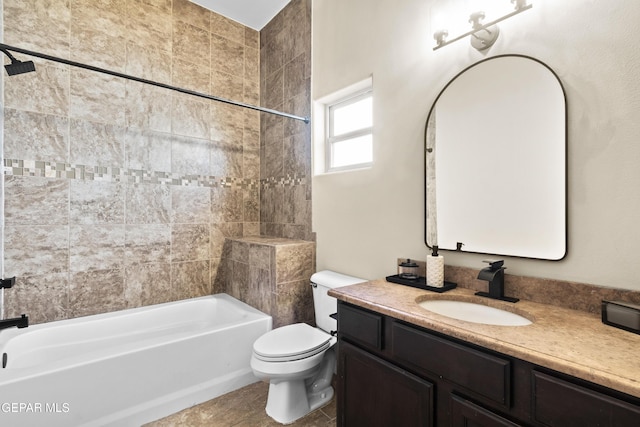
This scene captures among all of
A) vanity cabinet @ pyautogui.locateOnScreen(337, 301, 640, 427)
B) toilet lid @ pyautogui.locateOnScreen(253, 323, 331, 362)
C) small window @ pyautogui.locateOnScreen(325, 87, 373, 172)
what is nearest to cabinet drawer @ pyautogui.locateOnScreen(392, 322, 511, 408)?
vanity cabinet @ pyautogui.locateOnScreen(337, 301, 640, 427)

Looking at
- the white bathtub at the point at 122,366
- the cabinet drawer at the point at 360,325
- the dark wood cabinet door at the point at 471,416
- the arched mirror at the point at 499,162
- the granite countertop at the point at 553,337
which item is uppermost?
the arched mirror at the point at 499,162

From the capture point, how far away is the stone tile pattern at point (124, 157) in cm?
211

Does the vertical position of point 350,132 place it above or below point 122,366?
above

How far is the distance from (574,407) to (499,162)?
3.24 ft

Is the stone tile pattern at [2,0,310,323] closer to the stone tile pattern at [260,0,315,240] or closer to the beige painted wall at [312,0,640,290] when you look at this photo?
the stone tile pattern at [260,0,315,240]

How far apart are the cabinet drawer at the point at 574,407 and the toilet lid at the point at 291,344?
3.88 feet

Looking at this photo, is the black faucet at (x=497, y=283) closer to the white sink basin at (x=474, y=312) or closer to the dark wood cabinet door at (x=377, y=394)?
the white sink basin at (x=474, y=312)

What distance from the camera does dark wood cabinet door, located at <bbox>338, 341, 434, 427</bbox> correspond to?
41.7 inches

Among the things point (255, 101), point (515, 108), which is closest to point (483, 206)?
point (515, 108)

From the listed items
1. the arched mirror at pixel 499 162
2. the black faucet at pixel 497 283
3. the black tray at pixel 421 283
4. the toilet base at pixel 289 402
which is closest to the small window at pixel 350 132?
the arched mirror at pixel 499 162

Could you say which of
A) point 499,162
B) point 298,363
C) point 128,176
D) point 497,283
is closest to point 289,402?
point 298,363

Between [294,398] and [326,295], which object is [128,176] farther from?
[294,398]

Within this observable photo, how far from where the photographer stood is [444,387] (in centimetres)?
100

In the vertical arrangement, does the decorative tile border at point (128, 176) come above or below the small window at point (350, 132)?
below
